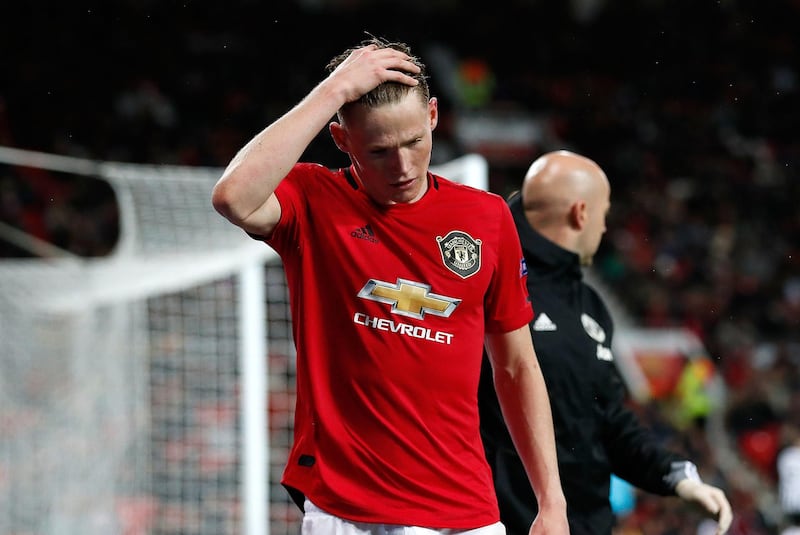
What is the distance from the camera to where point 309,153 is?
14.9 metres

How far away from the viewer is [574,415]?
3.52 m

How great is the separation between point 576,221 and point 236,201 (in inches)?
67.0

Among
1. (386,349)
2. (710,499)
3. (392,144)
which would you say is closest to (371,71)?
(392,144)

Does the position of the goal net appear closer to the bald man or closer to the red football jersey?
the bald man

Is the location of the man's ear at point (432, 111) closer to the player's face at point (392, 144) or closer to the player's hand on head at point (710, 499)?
the player's face at point (392, 144)

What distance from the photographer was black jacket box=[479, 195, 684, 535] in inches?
134

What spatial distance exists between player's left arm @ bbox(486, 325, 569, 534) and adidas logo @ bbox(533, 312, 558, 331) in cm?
84

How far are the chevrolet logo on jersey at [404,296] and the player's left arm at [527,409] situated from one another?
29 centimetres

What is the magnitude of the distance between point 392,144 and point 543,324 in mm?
1356

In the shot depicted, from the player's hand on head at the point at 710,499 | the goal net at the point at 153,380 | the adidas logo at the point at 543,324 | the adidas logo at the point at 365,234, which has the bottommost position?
the goal net at the point at 153,380

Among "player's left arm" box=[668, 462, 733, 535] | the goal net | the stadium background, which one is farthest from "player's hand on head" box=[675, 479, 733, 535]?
the stadium background

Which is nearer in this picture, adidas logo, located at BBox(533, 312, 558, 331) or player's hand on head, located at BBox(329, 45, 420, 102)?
player's hand on head, located at BBox(329, 45, 420, 102)

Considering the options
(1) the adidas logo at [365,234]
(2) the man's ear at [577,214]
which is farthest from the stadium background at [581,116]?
(1) the adidas logo at [365,234]

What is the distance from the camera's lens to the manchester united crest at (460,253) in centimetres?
246
